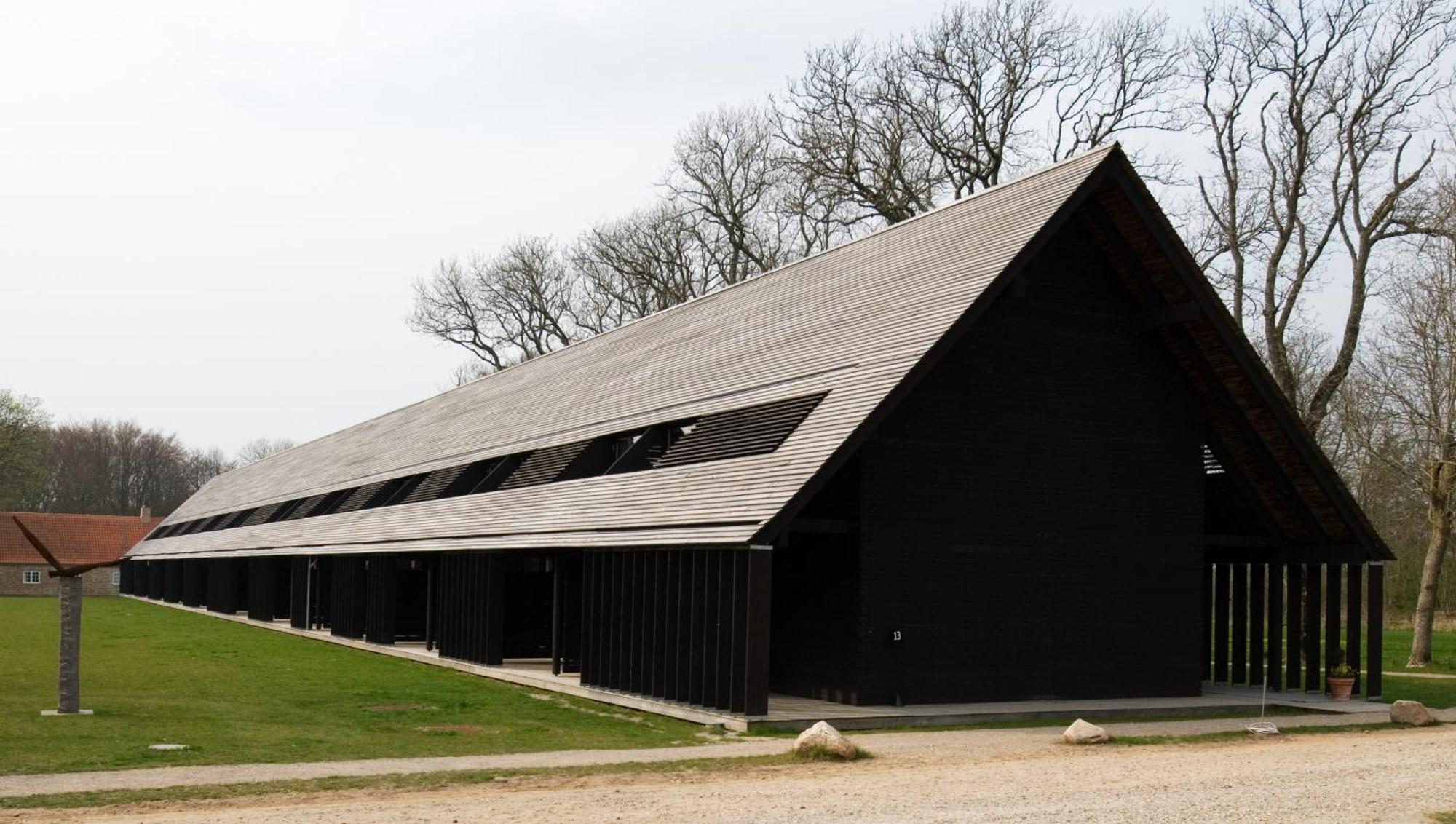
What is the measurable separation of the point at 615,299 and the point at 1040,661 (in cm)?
3894

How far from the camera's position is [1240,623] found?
23.2 metres

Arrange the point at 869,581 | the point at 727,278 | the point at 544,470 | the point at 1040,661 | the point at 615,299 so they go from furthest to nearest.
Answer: the point at 615,299 → the point at 727,278 → the point at 544,470 → the point at 1040,661 → the point at 869,581

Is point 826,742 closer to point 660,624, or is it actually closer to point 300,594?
point 660,624

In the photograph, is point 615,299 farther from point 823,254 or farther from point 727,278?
point 823,254

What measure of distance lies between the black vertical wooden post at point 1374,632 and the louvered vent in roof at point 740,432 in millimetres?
8830

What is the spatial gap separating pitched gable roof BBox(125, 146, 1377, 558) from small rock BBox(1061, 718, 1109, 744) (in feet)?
12.9

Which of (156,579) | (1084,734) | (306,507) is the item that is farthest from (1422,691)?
(156,579)

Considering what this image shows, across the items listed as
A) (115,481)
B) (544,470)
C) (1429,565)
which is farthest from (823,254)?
(115,481)

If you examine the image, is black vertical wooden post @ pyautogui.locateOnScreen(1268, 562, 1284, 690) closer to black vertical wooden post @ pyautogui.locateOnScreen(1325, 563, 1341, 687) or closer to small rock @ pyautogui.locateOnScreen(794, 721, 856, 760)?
black vertical wooden post @ pyautogui.locateOnScreen(1325, 563, 1341, 687)

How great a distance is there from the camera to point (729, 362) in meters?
23.2

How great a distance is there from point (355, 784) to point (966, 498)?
9942 mm

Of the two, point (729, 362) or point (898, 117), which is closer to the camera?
point (729, 362)

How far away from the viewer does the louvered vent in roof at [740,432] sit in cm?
1878

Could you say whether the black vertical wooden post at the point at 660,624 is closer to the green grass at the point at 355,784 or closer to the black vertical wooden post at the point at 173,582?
the green grass at the point at 355,784
